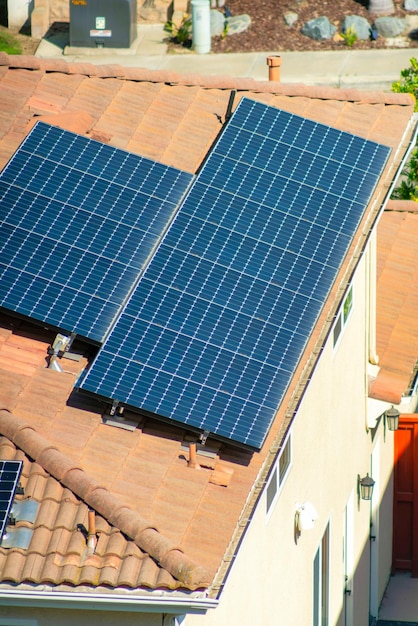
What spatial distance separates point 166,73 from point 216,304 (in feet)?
16.6

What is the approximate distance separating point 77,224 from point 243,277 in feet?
6.17

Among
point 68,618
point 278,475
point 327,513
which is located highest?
point 278,475

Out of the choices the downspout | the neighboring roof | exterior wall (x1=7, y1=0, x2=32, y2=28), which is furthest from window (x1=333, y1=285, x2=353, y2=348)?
exterior wall (x1=7, y1=0, x2=32, y2=28)

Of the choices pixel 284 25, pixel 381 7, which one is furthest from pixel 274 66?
pixel 381 7

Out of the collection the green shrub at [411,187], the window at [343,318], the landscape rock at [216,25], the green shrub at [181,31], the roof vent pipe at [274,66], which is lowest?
the window at [343,318]

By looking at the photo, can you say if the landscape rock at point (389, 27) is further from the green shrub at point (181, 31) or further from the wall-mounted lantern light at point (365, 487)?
the wall-mounted lantern light at point (365, 487)

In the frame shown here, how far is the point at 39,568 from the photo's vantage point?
33.6 feet

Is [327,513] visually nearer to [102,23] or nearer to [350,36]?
[350,36]

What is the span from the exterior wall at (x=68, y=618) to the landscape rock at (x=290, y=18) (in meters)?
30.8

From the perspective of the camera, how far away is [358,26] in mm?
38062

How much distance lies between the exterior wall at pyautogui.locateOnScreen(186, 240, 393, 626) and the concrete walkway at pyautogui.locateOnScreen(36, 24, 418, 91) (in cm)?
1729

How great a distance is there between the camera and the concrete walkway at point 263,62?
35.6m

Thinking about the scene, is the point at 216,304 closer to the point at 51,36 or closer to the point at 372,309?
the point at 372,309

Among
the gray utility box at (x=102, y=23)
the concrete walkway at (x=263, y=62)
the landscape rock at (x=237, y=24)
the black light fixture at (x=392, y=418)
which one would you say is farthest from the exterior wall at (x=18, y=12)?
the black light fixture at (x=392, y=418)
